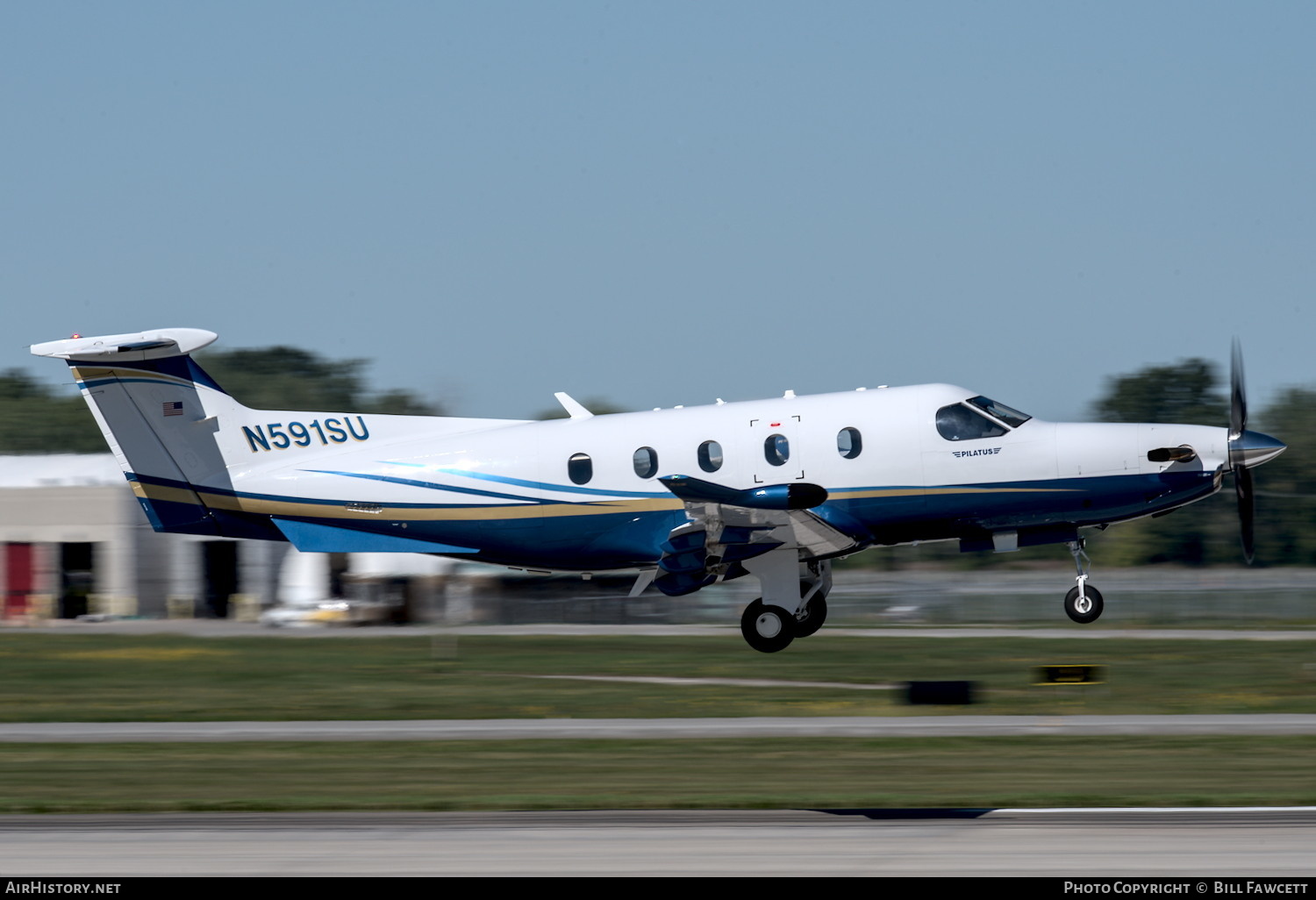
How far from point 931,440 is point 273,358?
3709 inches

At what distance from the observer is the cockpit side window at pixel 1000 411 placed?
1953 cm

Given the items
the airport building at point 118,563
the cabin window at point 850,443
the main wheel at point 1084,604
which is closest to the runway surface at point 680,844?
the main wheel at point 1084,604

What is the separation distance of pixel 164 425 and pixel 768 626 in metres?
8.95

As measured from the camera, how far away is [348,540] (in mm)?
20688

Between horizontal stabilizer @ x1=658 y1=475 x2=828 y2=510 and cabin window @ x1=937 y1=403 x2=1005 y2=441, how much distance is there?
198cm

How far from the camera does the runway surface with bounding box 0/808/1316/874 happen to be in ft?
37.7

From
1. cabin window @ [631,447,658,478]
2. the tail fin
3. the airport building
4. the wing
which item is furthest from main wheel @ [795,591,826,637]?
the airport building

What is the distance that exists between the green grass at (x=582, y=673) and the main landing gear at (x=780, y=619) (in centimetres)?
214

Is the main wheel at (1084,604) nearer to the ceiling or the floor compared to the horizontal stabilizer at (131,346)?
nearer to the floor

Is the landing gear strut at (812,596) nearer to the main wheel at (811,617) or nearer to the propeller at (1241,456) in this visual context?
the main wheel at (811,617)

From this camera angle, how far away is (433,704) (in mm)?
24625

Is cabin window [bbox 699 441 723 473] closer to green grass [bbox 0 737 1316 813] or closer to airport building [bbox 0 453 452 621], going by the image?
green grass [bbox 0 737 1316 813]

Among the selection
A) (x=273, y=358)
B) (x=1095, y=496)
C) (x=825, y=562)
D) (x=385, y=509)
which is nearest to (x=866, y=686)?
(x=825, y=562)

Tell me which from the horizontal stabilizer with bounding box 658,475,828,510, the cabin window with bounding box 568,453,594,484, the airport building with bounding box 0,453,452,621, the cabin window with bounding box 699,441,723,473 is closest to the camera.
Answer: the horizontal stabilizer with bounding box 658,475,828,510
